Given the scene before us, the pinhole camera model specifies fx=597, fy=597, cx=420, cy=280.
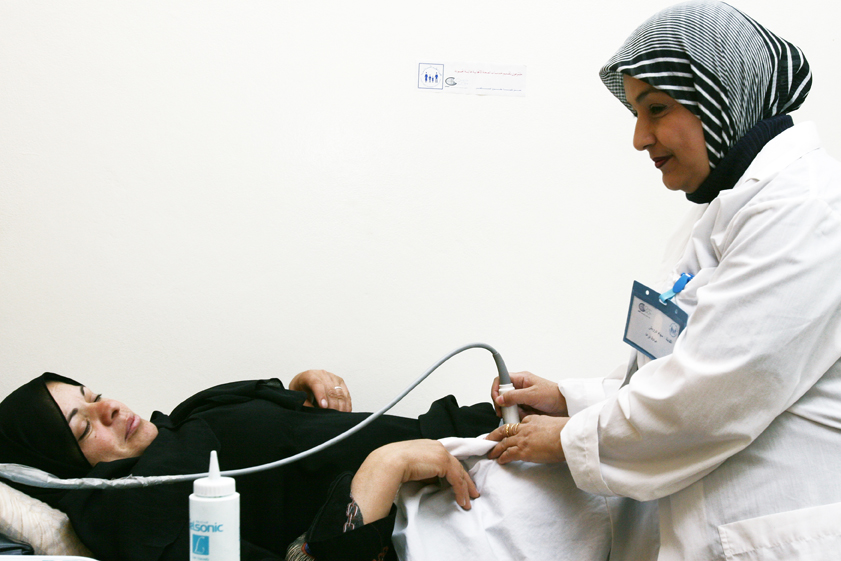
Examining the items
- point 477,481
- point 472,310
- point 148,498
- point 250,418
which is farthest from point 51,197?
point 477,481

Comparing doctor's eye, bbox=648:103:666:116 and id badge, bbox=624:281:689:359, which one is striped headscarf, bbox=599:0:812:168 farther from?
id badge, bbox=624:281:689:359

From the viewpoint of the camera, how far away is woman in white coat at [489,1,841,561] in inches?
32.7

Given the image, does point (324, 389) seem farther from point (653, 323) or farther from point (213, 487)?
point (213, 487)

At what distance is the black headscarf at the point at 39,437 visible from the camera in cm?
122

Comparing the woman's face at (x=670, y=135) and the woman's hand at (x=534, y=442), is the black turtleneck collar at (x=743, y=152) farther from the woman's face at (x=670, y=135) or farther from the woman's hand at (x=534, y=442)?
the woman's hand at (x=534, y=442)

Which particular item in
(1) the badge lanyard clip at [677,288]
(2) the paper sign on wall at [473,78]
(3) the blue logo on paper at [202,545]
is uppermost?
(2) the paper sign on wall at [473,78]

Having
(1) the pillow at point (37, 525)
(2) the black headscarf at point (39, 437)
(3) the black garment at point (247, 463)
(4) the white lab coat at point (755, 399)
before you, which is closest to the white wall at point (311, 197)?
(3) the black garment at point (247, 463)

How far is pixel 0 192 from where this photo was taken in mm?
1618

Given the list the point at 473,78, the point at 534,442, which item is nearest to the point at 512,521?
the point at 534,442

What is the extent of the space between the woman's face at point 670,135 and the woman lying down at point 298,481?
0.59 m

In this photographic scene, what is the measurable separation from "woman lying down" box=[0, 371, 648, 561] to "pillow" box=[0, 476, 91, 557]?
0.10 feet

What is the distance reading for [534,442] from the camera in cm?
105

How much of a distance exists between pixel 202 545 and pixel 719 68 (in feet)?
3.33

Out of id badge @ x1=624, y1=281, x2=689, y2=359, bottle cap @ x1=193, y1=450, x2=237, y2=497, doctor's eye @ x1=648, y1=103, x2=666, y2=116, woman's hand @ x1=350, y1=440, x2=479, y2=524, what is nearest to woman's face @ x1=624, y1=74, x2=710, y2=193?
doctor's eye @ x1=648, y1=103, x2=666, y2=116
